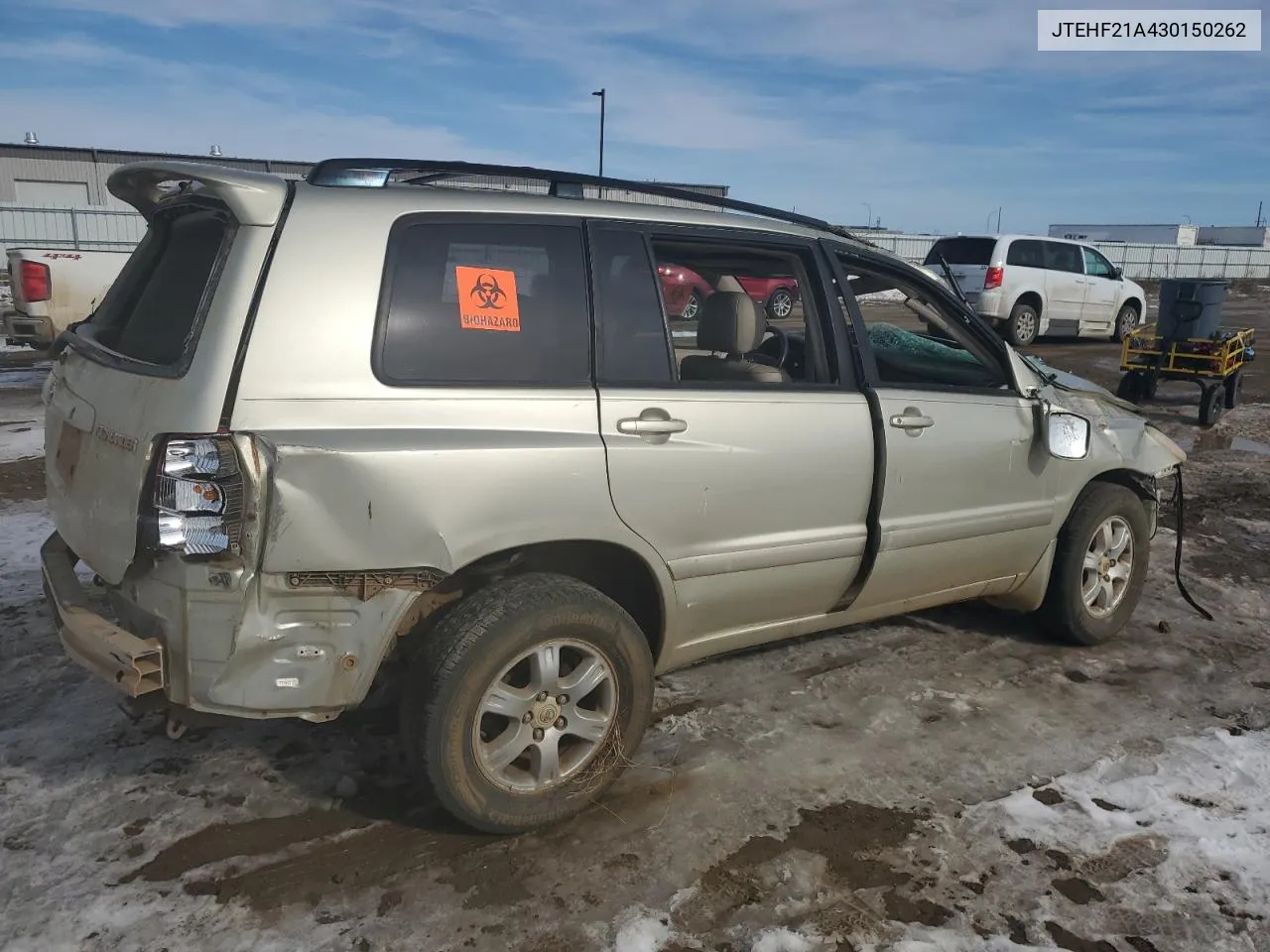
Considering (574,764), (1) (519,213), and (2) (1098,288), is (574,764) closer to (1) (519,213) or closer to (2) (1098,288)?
(1) (519,213)

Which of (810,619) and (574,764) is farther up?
(810,619)

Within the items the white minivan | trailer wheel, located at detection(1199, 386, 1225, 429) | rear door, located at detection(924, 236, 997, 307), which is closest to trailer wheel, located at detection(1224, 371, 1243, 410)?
trailer wheel, located at detection(1199, 386, 1225, 429)

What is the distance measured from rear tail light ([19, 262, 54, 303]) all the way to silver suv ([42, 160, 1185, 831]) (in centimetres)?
845

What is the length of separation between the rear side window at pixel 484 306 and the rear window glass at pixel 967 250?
13.6 m

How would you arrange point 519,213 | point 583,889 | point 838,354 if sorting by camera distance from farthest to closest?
point 838,354, point 519,213, point 583,889

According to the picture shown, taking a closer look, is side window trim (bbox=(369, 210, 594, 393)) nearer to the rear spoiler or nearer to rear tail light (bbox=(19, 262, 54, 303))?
the rear spoiler

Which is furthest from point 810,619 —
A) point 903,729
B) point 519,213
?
point 519,213

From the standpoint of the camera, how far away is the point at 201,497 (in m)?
2.40

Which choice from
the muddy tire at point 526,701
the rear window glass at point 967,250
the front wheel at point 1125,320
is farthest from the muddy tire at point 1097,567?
the front wheel at point 1125,320

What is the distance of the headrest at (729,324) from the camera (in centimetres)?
350

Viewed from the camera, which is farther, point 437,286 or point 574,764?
point 574,764

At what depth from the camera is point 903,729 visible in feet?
11.8

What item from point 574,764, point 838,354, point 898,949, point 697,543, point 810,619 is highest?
point 838,354

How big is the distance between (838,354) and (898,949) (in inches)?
75.4
